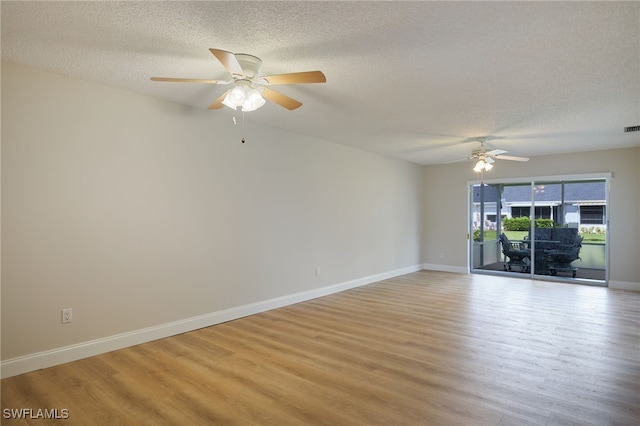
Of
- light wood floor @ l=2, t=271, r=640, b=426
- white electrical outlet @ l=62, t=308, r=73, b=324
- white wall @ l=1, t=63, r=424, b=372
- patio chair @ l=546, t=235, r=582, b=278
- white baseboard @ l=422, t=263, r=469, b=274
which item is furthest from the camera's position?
white baseboard @ l=422, t=263, r=469, b=274

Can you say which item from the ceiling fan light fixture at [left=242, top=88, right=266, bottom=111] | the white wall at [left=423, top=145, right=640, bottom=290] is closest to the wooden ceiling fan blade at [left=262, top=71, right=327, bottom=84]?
the ceiling fan light fixture at [left=242, top=88, right=266, bottom=111]

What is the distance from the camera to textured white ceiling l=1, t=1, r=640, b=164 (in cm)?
208

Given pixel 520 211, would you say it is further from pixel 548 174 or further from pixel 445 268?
pixel 445 268

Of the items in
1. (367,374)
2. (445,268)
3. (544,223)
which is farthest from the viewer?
(445,268)

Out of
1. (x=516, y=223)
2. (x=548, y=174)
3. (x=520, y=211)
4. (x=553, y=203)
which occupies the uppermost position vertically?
(x=548, y=174)

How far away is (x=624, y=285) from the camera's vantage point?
6.11 metres

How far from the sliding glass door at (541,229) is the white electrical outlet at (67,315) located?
7.35 m

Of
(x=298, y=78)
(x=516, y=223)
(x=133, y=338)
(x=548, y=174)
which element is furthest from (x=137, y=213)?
(x=516, y=223)

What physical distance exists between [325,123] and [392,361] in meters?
3.00

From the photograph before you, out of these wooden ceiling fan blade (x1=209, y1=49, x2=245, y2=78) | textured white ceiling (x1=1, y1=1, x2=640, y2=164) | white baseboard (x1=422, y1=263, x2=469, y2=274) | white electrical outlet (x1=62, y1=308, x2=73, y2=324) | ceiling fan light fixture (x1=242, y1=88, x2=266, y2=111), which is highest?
textured white ceiling (x1=1, y1=1, x2=640, y2=164)

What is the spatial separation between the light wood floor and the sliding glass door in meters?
2.56

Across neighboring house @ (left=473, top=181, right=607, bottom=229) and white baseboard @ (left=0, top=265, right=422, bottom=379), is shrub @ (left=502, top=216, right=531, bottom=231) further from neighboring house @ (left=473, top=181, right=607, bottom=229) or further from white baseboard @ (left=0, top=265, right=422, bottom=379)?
white baseboard @ (left=0, top=265, right=422, bottom=379)

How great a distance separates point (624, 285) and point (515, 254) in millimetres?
1831

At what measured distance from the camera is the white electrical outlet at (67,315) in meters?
3.02
